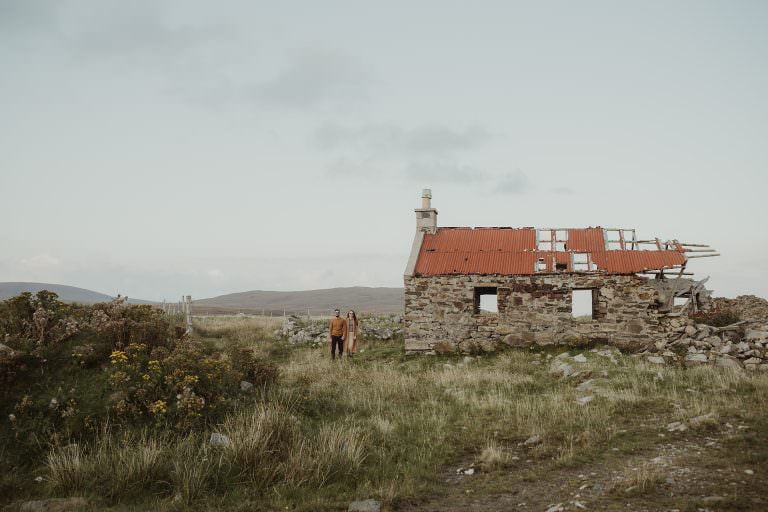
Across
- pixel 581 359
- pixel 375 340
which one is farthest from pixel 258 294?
pixel 581 359

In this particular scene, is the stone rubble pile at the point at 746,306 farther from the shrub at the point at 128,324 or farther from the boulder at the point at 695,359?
the shrub at the point at 128,324

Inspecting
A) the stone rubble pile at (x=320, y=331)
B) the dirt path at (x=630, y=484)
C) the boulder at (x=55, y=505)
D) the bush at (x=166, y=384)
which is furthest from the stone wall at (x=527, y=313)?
the boulder at (x=55, y=505)

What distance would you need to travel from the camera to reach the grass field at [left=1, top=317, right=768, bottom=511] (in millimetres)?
6680

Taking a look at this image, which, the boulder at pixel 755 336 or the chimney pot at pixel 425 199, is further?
the chimney pot at pixel 425 199

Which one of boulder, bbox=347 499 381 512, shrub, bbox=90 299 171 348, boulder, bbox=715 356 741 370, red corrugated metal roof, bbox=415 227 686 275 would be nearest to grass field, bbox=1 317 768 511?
boulder, bbox=347 499 381 512

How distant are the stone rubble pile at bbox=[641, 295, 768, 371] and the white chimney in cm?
883

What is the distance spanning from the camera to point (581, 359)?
1594 cm

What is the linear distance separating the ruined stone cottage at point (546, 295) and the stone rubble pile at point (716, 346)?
60 centimetres

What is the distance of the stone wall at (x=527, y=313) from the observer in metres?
18.6

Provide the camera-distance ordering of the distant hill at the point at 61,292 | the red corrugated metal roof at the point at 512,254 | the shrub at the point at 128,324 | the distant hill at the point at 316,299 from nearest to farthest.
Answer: the shrub at the point at 128,324 → the red corrugated metal roof at the point at 512,254 → the distant hill at the point at 316,299 → the distant hill at the point at 61,292

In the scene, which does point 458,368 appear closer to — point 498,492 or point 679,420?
point 679,420

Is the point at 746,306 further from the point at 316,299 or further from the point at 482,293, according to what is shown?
the point at 316,299

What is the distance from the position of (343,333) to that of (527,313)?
254 inches

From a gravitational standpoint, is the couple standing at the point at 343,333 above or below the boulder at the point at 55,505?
above
